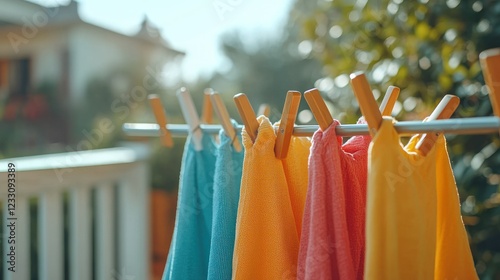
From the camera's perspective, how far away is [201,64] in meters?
2.96

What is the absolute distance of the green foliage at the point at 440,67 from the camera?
147cm

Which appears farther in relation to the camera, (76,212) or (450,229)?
(76,212)

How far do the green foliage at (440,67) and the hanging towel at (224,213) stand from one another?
775mm

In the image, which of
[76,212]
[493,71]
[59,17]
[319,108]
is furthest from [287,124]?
[59,17]

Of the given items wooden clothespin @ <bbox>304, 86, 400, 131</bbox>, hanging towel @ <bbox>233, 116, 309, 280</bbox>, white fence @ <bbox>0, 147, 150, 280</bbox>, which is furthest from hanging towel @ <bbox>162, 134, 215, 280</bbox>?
white fence @ <bbox>0, 147, 150, 280</bbox>

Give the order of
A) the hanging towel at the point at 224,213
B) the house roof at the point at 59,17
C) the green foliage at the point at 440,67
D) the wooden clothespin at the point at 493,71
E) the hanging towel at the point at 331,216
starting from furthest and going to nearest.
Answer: the house roof at the point at 59,17 → the green foliage at the point at 440,67 → the hanging towel at the point at 224,213 → the hanging towel at the point at 331,216 → the wooden clothespin at the point at 493,71

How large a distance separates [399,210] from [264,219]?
8.1 inches

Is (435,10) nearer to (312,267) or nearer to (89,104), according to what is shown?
(312,267)

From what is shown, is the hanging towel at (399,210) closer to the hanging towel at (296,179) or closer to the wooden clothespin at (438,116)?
the wooden clothespin at (438,116)

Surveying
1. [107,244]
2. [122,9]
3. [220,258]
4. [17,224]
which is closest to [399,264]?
[220,258]

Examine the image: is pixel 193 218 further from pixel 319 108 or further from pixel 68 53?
pixel 68 53

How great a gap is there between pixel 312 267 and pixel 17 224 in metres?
1.05

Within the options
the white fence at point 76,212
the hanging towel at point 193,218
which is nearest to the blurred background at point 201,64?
the white fence at point 76,212

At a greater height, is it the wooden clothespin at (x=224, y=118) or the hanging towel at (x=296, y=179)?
the wooden clothespin at (x=224, y=118)
